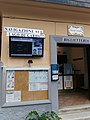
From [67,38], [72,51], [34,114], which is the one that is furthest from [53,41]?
[72,51]

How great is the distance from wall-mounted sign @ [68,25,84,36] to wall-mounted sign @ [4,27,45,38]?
3.45ft

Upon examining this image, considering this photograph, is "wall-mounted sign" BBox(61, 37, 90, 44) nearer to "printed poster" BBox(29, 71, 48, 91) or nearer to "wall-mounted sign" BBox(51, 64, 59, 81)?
"wall-mounted sign" BBox(51, 64, 59, 81)

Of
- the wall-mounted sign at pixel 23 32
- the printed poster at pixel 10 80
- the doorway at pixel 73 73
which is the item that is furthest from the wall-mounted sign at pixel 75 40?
the doorway at pixel 73 73

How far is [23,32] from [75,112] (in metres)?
3.15

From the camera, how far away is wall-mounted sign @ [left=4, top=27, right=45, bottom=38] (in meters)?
6.16

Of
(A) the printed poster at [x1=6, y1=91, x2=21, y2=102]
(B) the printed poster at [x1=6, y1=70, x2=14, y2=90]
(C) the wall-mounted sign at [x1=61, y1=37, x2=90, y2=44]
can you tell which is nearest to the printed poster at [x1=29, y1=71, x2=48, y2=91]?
(A) the printed poster at [x1=6, y1=91, x2=21, y2=102]

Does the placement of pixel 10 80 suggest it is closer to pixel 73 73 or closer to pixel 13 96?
pixel 13 96

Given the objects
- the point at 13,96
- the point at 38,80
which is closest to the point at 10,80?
the point at 13,96

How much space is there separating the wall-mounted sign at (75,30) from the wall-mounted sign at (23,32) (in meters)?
1.05

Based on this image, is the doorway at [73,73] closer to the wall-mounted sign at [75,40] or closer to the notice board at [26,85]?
the wall-mounted sign at [75,40]

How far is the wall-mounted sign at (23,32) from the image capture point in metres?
6.16

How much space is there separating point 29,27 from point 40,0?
98 centimetres

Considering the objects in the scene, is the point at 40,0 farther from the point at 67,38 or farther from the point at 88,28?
the point at 88,28

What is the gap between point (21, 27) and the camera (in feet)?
20.8
